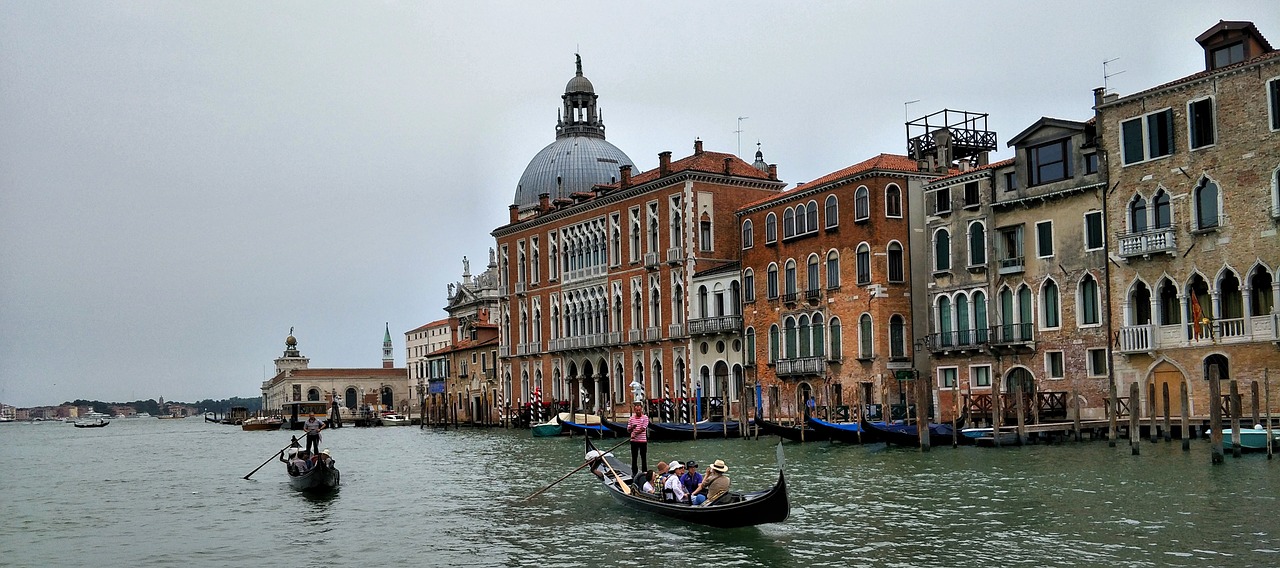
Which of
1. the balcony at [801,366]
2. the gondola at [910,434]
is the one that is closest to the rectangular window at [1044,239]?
the gondola at [910,434]

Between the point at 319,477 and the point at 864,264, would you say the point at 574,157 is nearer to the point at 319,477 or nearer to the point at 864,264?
the point at 864,264

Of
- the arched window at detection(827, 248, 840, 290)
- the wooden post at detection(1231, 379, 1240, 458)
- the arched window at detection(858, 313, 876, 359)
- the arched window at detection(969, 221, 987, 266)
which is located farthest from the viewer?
the arched window at detection(827, 248, 840, 290)

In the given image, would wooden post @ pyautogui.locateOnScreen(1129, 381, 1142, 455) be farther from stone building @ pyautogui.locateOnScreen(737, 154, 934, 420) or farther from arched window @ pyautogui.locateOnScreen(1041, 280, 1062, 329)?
stone building @ pyautogui.locateOnScreen(737, 154, 934, 420)

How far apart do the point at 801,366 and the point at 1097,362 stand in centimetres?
1084

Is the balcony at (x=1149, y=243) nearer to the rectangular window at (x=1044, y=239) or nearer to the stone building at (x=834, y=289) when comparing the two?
the rectangular window at (x=1044, y=239)

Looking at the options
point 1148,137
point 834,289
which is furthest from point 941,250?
point 1148,137

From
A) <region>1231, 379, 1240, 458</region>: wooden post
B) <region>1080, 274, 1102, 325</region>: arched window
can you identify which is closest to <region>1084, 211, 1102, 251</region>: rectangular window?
<region>1080, 274, 1102, 325</region>: arched window

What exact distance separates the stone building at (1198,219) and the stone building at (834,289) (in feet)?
24.2

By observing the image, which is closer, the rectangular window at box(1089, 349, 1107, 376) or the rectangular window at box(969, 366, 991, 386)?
the rectangular window at box(1089, 349, 1107, 376)

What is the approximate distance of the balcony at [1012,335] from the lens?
34.0 m

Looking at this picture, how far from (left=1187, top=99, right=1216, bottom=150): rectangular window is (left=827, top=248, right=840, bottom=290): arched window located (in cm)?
1241

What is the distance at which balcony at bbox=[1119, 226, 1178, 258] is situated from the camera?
99.6 ft

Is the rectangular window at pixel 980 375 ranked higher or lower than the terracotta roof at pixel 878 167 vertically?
lower

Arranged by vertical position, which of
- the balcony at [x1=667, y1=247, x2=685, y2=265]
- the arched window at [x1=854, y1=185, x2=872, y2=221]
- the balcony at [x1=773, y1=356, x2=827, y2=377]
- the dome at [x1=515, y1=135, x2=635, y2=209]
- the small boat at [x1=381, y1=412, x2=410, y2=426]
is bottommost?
the small boat at [x1=381, y1=412, x2=410, y2=426]
